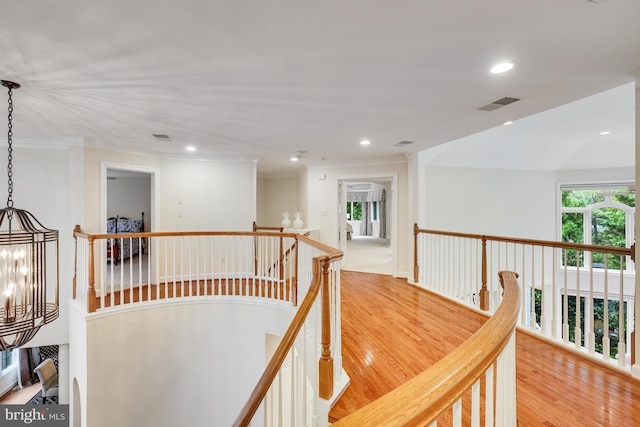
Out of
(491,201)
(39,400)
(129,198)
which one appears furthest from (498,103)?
(39,400)

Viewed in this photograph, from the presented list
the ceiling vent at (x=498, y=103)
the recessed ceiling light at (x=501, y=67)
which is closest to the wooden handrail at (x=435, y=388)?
the recessed ceiling light at (x=501, y=67)

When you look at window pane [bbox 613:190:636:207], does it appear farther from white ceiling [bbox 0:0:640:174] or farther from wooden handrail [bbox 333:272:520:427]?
wooden handrail [bbox 333:272:520:427]

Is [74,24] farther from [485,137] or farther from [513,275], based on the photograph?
[485,137]

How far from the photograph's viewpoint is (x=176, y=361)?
4.08m

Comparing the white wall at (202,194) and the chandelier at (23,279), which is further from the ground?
the white wall at (202,194)

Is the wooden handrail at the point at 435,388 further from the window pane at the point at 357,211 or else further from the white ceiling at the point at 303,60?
the window pane at the point at 357,211

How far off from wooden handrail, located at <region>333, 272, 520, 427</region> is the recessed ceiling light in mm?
1873

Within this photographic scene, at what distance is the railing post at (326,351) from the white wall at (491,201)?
3669 mm

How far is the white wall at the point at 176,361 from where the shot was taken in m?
3.59

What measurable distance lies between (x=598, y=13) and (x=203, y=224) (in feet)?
18.1

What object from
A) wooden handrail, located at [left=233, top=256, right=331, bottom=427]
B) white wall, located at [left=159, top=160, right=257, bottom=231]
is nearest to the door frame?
white wall, located at [left=159, top=160, right=257, bottom=231]

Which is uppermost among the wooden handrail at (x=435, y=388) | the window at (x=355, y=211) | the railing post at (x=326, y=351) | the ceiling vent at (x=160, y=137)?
the ceiling vent at (x=160, y=137)

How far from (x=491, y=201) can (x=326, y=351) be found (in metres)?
5.69

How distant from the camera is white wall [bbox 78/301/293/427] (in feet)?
11.8
